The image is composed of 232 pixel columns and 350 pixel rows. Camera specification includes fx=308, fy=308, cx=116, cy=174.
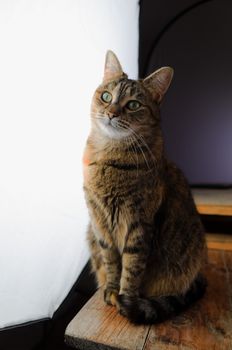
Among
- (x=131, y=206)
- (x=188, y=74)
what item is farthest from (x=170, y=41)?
(x=131, y=206)

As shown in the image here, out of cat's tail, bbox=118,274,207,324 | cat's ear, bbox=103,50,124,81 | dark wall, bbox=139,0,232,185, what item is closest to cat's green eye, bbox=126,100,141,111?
cat's ear, bbox=103,50,124,81

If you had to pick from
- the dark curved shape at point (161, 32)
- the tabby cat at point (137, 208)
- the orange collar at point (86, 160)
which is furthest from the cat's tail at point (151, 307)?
the dark curved shape at point (161, 32)

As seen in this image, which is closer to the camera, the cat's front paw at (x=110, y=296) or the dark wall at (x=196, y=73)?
the cat's front paw at (x=110, y=296)

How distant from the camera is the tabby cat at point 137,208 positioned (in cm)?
75

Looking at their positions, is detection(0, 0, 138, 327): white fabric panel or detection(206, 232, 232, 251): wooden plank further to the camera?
detection(206, 232, 232, 251): wooden plank

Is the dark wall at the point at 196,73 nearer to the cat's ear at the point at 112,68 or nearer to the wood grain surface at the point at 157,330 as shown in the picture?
the cat's ear at the point at 112,68

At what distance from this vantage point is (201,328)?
724mm

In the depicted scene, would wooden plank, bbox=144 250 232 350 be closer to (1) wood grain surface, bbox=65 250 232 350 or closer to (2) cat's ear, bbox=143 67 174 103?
(1) wood grain surface, bbox=65 250 232 350

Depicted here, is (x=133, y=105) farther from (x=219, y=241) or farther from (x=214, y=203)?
(x=219, y=241)

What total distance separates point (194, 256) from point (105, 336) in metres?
0.33

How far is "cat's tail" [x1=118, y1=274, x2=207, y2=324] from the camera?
716mm

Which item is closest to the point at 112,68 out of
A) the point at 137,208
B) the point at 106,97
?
the point at 106,97

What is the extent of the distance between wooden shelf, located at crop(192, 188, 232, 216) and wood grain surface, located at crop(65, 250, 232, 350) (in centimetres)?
38

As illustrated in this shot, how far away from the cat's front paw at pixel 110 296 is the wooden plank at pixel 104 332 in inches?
1.0
